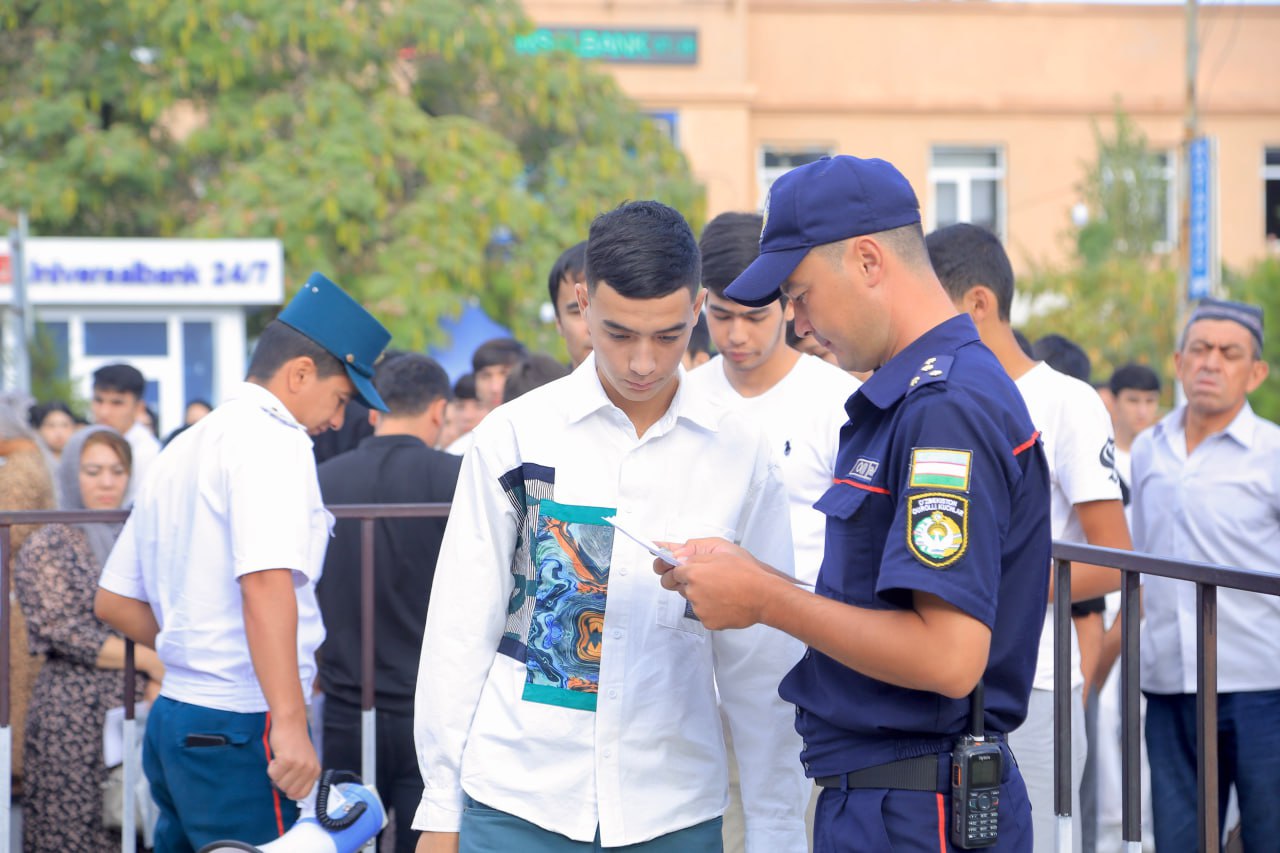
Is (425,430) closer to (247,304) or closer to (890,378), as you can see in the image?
(890,378)

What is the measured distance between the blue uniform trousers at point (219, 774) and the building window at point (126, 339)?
13652 mm

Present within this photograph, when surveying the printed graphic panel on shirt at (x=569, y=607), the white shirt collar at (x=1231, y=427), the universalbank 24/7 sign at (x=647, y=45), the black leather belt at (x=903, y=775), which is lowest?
the black leather belt at (x=903, y=775)

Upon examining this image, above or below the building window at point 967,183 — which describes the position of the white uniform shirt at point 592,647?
below

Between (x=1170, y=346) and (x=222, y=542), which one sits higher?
(x=1170, y=346)

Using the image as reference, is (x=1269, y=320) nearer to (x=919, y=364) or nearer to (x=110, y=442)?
(x=110, y=442)

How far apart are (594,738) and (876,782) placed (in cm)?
55

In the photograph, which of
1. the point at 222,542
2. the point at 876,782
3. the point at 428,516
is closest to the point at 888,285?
the point at 876,782

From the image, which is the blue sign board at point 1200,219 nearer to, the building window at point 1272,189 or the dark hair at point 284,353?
the building window at point 1272,189

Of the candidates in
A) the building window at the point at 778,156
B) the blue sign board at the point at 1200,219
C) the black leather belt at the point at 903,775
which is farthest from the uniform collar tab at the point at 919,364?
the building window at the point at 778,156

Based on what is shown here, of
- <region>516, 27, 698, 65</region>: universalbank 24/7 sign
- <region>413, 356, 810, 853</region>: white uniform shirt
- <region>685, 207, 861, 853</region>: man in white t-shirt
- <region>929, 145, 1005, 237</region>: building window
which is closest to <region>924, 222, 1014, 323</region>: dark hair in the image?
<region>685, 207, 861, 853</region>: man in white t-shirt

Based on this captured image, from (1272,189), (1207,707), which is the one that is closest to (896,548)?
(1207,707)

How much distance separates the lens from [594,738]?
8.24 ft

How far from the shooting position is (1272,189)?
27016 millimetres

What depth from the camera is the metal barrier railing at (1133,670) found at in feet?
9.50
